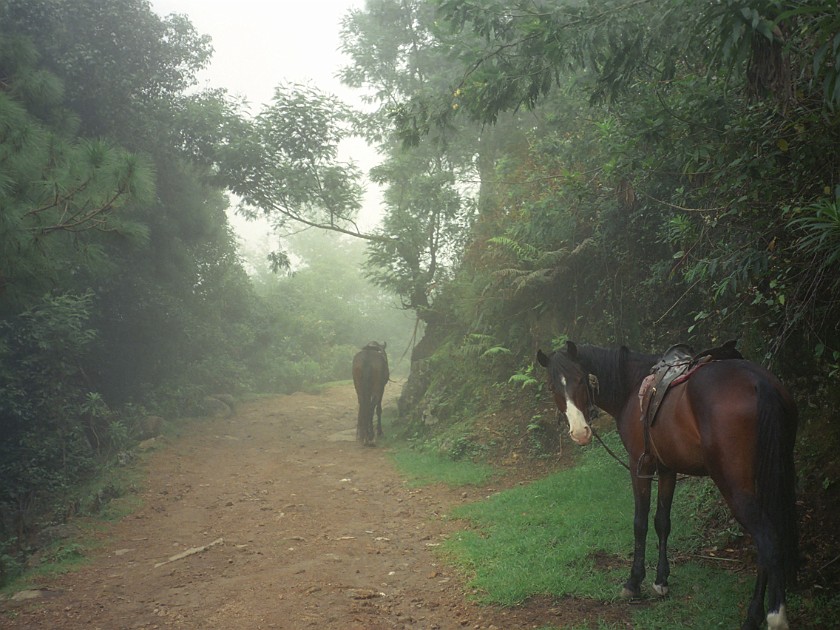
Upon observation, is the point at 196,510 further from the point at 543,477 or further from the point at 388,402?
the point at 388,402

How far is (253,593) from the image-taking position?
5.44 m

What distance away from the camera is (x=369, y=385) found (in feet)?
45.2

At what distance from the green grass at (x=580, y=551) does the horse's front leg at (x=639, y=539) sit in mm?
124

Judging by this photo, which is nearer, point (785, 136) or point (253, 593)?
point (785, 136)

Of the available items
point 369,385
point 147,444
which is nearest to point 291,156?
→ point 369,385

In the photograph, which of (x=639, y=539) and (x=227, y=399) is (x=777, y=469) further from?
(x=227, y=399)

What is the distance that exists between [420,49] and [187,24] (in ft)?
21.7

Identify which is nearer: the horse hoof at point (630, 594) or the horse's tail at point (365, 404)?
the horse hoof at point (630, 594)

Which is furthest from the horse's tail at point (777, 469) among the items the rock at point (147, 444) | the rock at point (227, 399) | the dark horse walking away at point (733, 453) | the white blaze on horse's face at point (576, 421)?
the rock at point (227, 399)

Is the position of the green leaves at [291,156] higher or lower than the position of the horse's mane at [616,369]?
higher

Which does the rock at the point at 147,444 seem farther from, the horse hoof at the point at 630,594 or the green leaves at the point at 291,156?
the horse hoof at the point at 630,594

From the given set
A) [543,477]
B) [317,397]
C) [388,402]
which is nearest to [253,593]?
[543,477]

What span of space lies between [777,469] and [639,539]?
1421 millimetres

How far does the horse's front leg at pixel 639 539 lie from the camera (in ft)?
14.9
